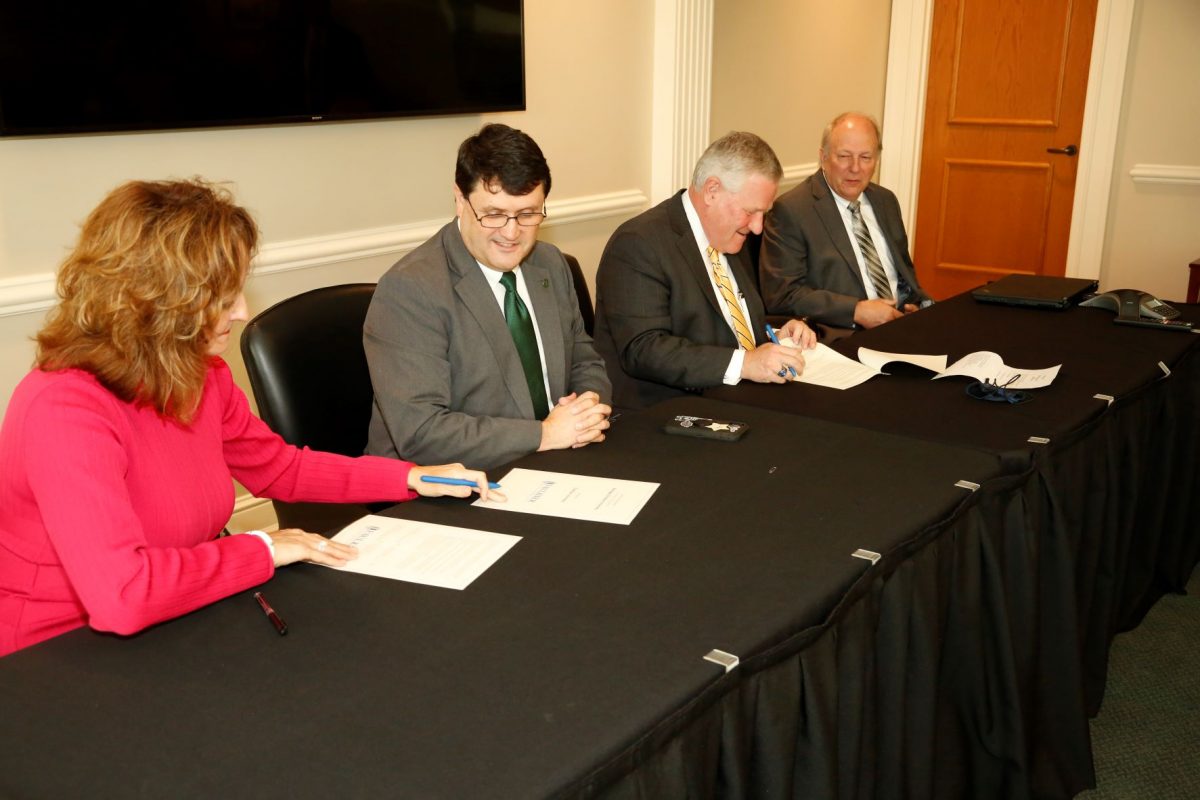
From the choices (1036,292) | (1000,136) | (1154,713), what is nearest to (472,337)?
(1154,713)

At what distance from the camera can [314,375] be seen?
221cm

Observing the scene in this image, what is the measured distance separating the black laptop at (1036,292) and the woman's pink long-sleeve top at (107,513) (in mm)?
2457

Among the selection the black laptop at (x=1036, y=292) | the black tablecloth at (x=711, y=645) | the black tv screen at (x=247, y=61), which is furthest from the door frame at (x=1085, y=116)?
the black tablecloth at (x=711, y=645)

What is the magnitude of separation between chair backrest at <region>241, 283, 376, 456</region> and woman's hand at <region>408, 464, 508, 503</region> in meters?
0.47

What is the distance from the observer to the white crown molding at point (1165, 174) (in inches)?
206

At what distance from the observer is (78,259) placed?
4.74ft

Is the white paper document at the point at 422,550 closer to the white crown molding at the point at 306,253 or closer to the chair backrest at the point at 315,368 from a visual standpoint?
the chair backrest at the point at 315,368

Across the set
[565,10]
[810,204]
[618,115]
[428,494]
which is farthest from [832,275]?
[428,494]

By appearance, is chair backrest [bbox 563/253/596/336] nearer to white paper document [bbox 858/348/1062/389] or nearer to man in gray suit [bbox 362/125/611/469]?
man in gray suit [bbox 362/125/611/469]

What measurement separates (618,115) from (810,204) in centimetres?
90

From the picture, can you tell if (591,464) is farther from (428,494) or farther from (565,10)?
(565,10)

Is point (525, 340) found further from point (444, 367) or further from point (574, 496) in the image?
point (574, 496)

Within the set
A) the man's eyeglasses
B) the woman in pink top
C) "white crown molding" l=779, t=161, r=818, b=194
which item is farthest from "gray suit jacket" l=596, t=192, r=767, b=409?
"white crown molding" l=779, t=161, r=818, b=194

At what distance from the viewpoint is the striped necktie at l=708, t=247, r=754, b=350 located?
2887 millimetres
